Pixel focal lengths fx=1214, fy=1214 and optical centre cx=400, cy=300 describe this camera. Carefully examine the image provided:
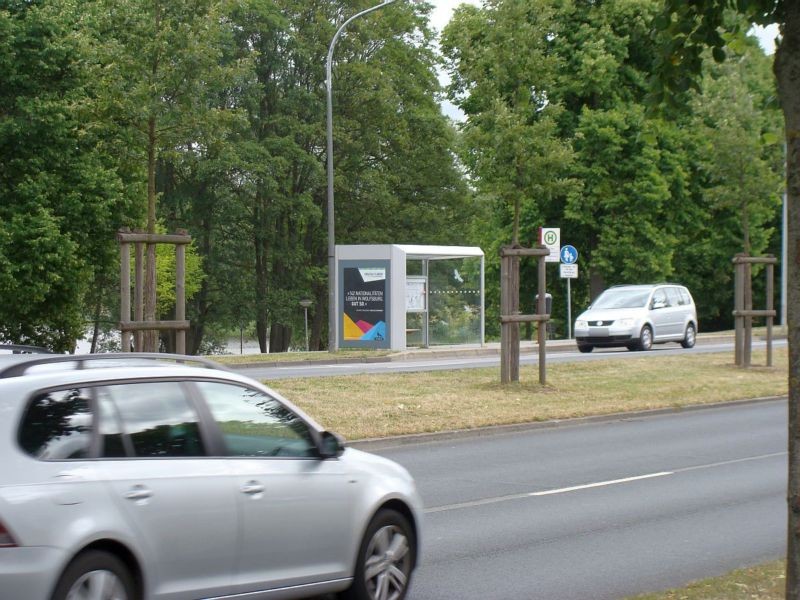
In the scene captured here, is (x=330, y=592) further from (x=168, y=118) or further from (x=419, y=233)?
(x=419, y=233)

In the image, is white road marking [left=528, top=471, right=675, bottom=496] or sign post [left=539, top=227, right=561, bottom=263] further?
sign post [left=539, top=227, right=561, bottom=263]

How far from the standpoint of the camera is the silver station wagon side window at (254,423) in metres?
6.46

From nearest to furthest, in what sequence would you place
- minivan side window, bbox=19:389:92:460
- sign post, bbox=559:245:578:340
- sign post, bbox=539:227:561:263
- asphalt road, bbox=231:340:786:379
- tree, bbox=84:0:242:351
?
minivan side window, bbox=19:389:92:460
tree, bbox=84:0:242:351
asphalt road, bbox=231:340:786:379
sign post, bbox=539:227:561:263
sign post, bbox=559:245:578:340

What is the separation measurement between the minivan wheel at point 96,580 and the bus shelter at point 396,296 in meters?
29.6

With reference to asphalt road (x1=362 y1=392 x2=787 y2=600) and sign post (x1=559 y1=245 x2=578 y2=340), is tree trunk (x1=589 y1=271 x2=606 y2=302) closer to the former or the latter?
sign post (x1=559 y1=245 x2=578 y2=340)

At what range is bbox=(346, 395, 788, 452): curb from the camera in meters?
15.2

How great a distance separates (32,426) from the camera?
5.56 m

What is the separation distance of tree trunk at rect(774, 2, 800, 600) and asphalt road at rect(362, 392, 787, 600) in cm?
195

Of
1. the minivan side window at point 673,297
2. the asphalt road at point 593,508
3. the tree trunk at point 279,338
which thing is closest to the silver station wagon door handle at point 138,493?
the asphalt road at point 593,508

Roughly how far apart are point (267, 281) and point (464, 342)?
19.4m

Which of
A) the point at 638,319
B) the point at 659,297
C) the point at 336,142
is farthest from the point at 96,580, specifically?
the point at 336,142

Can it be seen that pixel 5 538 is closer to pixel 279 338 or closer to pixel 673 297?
pixel 673 297

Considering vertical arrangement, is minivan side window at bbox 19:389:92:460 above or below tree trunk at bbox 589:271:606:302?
below

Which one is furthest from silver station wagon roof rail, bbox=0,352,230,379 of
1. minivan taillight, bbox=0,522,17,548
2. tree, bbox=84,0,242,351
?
tree, bbox=84,0,242,351
